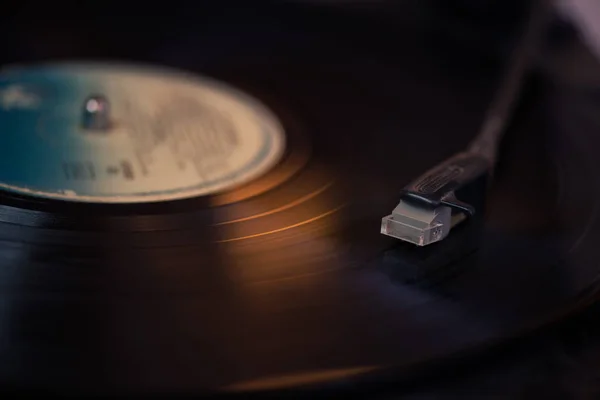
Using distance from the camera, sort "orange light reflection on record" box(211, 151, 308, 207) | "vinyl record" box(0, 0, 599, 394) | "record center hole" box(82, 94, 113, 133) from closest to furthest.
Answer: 1. "vinyl record" box(0, 0, 599, 394)
2. "orange light reflection on record" box(211, 151, 308, 207)
3. "record center hole" box(82, 94, 113, 133)

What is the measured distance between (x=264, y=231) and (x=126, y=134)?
0.75 ft

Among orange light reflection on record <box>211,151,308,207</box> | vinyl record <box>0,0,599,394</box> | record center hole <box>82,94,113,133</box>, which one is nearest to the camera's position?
vinyl record <box>0,0,599,394</box>

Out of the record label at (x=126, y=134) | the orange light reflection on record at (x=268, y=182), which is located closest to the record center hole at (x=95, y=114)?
the record label at (x=126, y=134)

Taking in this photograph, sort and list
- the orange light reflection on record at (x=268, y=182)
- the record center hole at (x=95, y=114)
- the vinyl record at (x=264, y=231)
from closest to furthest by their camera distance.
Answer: the vinyl record at (x=264, y=231)
the orange light reflection on record at (x=268, y=182)
the record center hole at (x=95, y=114)

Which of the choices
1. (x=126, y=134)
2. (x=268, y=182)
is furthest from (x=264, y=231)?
(x=126, y=134)

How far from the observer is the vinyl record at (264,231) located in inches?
16.7

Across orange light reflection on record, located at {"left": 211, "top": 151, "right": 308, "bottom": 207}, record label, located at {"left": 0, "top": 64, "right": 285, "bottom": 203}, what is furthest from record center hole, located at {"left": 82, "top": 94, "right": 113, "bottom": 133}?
orange light reflection on record, located at {"left": 211, "top": 151, "right": 308, "bottom": 207}

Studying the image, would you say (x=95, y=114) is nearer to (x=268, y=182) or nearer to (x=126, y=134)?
(x=126, y=134)

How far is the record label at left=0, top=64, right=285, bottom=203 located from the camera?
633mm

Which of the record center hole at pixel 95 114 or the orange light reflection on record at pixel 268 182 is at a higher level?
the record center hole at pixel 95 114

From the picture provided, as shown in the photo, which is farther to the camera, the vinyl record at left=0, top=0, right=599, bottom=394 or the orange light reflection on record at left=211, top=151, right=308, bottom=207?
the orange light reflection on record at left=211, top=151, right=308, bottom=207

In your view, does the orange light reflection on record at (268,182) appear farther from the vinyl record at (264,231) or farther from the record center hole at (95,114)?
the record center hole at (95,114)

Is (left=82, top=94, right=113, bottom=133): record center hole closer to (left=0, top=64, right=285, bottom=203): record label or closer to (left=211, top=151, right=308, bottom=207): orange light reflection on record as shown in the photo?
(left=0, top=64, right=285, bottom=203): record label

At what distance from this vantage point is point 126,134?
2.43ft
